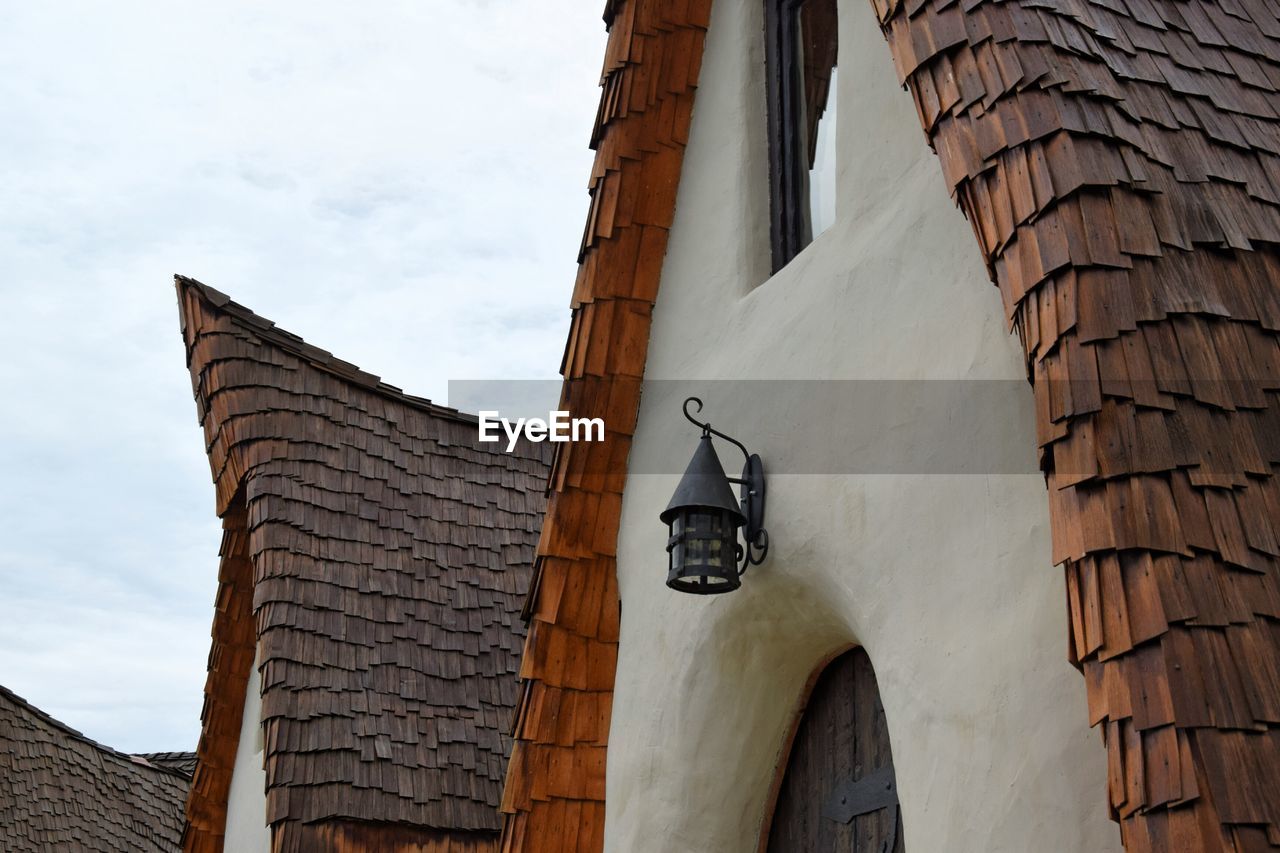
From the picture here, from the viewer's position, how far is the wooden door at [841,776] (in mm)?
4137

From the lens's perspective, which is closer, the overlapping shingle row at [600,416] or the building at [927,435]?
the building at [927,435]

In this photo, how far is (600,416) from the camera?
18.6 ft

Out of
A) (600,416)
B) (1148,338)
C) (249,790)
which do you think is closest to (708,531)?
(600,416)

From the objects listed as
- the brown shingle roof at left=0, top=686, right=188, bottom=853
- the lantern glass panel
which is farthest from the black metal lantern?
the brown shingle roof at left=0, top=686, right=188, bottom=853

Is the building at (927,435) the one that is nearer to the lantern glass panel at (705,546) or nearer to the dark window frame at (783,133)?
the dark window frame at (783,133)

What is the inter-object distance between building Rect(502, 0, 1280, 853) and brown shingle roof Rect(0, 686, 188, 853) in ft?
26.3

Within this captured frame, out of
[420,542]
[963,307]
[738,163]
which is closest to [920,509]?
[963,307]

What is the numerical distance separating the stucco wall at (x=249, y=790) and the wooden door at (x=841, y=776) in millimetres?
5815

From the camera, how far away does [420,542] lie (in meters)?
9.71

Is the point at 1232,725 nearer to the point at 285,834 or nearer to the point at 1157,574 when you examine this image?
the point at 1157,574

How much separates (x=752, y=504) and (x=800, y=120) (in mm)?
1585

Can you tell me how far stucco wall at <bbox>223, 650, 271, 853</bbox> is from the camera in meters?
9.85
